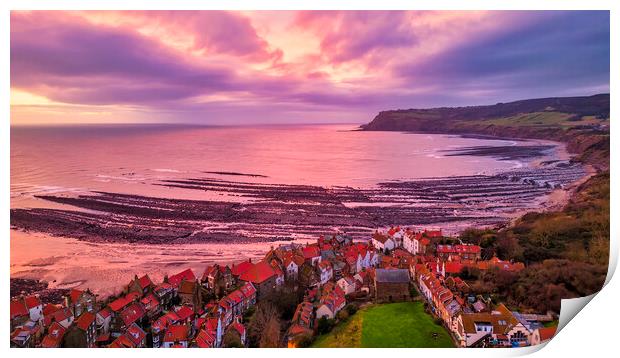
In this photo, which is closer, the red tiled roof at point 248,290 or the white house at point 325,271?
the red tiled roof at point 248,290

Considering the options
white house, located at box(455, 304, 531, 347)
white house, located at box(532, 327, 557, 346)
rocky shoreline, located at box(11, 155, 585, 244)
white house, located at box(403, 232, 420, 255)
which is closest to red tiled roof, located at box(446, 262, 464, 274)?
white house, located at box(403, 232, 420, 255)

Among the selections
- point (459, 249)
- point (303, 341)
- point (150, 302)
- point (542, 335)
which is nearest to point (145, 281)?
point (150, 302)

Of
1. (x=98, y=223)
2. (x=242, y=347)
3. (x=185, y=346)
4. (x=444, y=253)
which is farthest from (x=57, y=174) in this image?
(x=444, y=253)

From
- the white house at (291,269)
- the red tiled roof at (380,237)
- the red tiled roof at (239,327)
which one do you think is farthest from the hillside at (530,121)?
the red tiled roof at (239,327)

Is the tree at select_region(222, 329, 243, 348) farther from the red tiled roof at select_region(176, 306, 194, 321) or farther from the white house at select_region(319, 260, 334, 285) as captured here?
the white house at select_region(319, 260, 334, 285)

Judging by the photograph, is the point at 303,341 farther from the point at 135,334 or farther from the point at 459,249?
the point at 459,249

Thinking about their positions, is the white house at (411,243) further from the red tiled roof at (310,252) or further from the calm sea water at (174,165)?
the calm sea water at (174,165)

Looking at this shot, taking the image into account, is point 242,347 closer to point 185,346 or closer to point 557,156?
point 185,346
